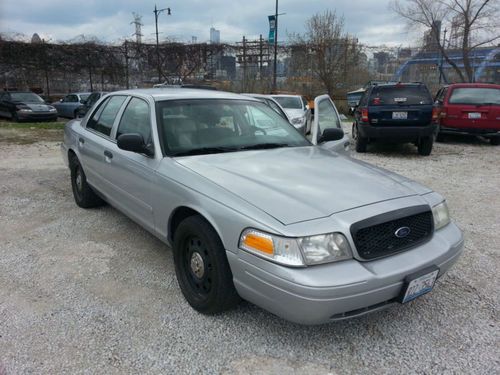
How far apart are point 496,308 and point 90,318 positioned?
2.91 m

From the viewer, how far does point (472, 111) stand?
10188 millimetres

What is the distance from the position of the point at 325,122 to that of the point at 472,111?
6.29 m

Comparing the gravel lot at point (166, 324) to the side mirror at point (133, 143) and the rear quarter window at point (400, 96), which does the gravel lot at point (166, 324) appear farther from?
the rear quarter window at point (400, 96)

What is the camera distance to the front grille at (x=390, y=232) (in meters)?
2.36

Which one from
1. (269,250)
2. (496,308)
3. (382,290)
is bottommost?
(496,308)

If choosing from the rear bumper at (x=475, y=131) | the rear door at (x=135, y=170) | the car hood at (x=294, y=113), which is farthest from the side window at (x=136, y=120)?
the rear bumper at (x=475, y=131)

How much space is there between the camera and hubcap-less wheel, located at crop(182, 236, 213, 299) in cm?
277

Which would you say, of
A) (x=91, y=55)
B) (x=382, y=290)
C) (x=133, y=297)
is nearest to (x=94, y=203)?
(x=133, y=297)

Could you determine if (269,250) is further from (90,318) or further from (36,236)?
(36,236)

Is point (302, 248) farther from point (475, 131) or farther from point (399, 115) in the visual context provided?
point (475, 131)

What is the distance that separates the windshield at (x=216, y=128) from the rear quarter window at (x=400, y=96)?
18.8 ft

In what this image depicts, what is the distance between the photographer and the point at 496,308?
9.93 feet

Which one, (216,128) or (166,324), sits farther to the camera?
(216,128)

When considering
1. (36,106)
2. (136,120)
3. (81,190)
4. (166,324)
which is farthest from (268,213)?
(36,106)
